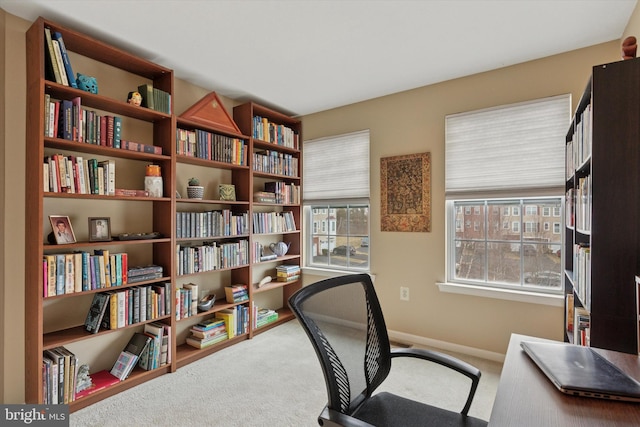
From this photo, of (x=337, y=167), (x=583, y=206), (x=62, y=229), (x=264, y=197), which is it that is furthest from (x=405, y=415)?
(x=337, y=167)

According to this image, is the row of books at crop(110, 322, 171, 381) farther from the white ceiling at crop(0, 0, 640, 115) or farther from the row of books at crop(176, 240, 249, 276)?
the white ceiling at crop(0, 0, 640, 115)

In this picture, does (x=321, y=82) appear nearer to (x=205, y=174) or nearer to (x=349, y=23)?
(x=349, y=23)

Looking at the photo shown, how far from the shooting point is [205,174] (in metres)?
3.22

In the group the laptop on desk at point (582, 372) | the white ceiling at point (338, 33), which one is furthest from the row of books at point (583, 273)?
the white ceiling at point (338, 33)

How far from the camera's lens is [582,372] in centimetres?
104

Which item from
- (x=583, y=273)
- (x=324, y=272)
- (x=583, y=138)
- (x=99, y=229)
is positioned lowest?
(x=324, y=272)

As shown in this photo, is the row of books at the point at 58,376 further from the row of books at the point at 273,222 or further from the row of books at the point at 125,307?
the row of books at the point at 273,222

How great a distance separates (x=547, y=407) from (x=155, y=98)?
9.71ft

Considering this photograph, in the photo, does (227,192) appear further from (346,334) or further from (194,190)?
(346,334)

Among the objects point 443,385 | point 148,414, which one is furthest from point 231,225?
point 443,385

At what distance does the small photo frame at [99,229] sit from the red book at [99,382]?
3.30 ft

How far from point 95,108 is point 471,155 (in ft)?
10.2

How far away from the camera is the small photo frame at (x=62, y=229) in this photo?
2090mm

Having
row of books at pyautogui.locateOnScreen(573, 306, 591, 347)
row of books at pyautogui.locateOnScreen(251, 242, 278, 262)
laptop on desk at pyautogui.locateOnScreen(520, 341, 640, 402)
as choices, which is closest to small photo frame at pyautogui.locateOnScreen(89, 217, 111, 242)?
row of books at pyautogui.locateOnScreen(251, 242, 278, 262)
